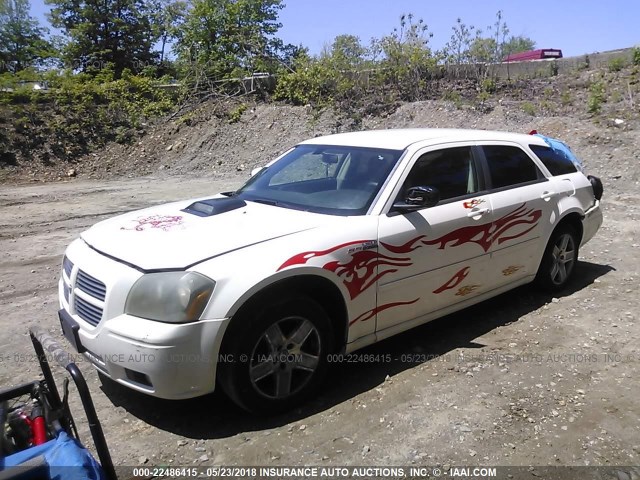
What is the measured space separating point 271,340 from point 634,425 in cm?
226

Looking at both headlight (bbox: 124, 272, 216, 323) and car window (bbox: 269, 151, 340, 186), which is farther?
car window (bbox: 269, 151, 340, 186)

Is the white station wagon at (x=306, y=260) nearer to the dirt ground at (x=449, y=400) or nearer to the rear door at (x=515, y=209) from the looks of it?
the rear door at (x=515, y=209)

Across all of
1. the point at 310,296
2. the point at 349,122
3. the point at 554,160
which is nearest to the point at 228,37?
the point at 349,122

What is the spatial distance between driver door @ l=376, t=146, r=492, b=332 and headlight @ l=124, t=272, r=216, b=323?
1305mm

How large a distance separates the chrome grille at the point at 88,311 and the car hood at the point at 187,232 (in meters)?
0.33

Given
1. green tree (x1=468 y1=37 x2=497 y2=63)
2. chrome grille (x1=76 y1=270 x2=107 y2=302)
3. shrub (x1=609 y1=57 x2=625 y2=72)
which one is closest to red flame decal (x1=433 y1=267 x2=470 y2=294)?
chrome grille (x1=76 y1=270 x2=107 y2=302)

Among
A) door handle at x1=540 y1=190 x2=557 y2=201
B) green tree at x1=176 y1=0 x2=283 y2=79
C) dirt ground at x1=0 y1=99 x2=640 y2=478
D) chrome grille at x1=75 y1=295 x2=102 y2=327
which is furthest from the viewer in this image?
green tree at x1=176 y1=0 x2=283 y2=79

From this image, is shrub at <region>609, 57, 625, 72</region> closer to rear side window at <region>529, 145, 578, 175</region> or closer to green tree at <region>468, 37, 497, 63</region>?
green tree at <region>468, 37, 497, 63</region>

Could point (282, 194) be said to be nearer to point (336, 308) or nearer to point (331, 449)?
point (336, 308)

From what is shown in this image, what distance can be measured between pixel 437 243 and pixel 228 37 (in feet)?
68.1

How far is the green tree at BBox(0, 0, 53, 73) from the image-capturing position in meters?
25.6

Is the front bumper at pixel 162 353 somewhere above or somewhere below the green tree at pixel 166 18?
below

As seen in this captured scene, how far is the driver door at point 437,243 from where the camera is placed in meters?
3.96

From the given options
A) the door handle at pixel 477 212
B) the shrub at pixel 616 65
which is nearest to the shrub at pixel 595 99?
the shrub at pixel 616 65
